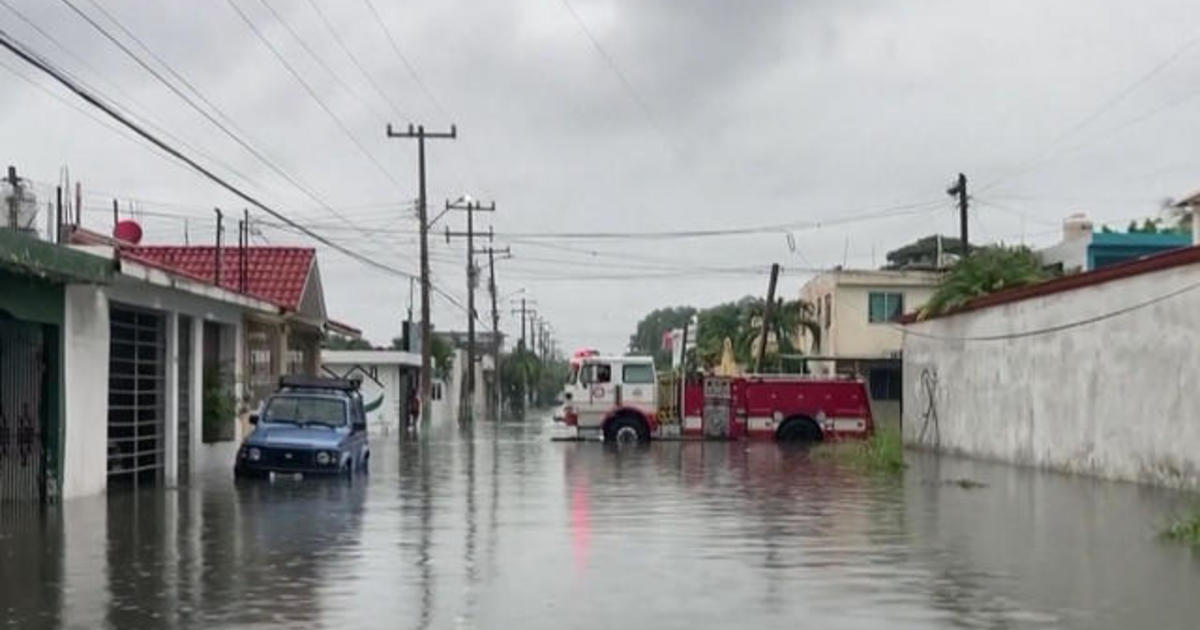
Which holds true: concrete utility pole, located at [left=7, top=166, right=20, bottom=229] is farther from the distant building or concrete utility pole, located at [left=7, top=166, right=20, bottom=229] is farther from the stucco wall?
the stucco wall

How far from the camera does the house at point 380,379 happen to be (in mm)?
62438

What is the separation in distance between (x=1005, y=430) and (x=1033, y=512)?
1226 cm

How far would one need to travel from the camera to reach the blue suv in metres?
26.7

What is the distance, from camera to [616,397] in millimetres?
45594

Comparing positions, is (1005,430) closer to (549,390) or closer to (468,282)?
(468,282)

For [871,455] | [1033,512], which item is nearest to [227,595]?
[1033,512]

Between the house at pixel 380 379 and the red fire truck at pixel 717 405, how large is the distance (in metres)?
17.7

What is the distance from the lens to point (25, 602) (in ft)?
39.8

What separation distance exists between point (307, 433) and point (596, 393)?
19.3m

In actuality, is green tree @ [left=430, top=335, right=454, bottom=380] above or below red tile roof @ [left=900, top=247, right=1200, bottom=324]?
below

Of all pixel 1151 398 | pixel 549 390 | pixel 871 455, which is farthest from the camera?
pixel 549 390

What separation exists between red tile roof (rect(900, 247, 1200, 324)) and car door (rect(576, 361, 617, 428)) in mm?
12063

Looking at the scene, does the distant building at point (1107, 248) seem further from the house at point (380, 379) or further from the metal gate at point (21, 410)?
the metal gate at point (21, 410)

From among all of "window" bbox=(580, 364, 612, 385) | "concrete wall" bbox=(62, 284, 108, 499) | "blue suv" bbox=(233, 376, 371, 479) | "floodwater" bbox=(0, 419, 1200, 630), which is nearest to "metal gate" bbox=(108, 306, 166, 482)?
"concrete wall" bbox=(62, 284, 108, 499)
